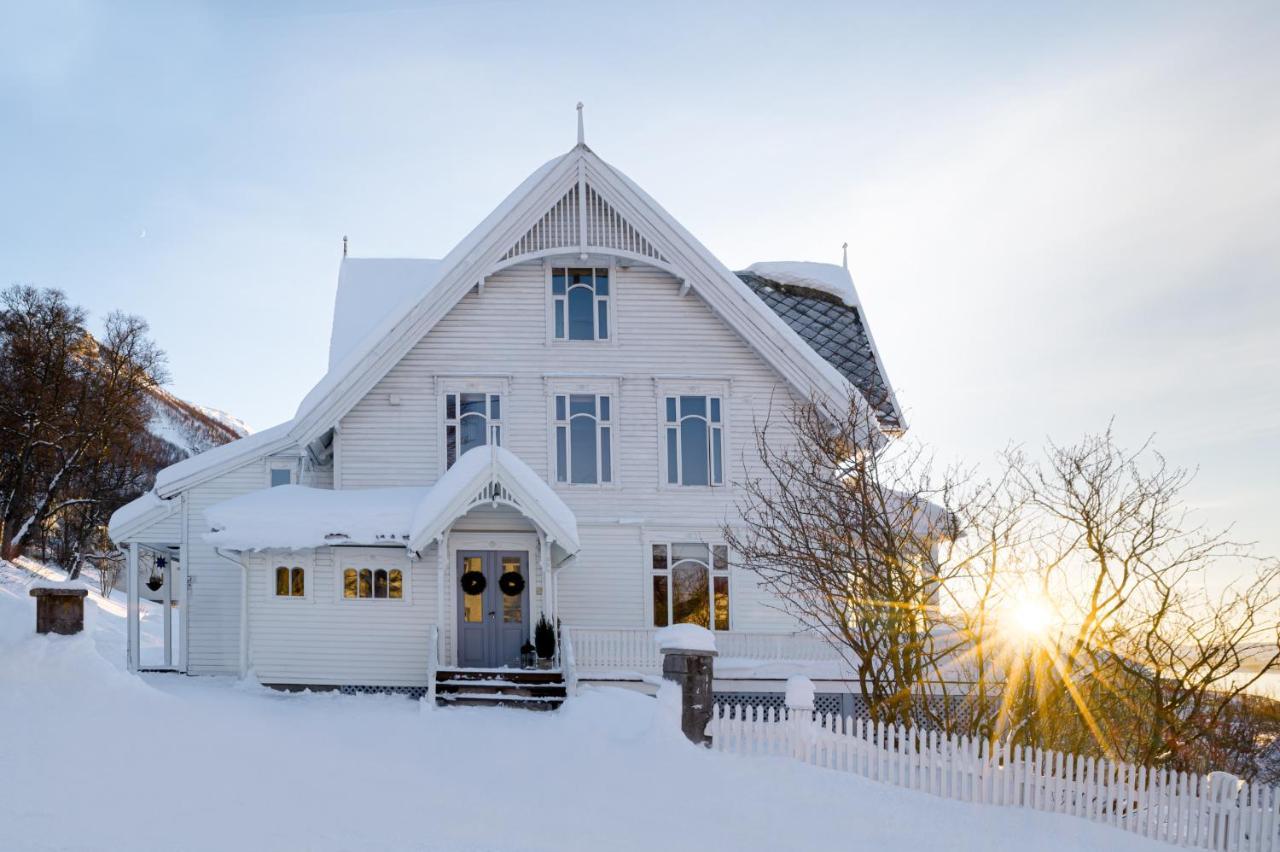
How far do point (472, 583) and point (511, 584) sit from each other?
2.28 feet

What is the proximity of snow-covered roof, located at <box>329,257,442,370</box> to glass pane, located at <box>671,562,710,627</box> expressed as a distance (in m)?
8.71

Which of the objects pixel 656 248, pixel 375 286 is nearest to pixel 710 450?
pixel 656 248

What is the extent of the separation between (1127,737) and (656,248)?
11667 mm

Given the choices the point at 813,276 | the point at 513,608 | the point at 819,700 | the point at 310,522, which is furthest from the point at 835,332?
the point at 310,522

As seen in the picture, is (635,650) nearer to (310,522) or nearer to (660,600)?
(660,600)

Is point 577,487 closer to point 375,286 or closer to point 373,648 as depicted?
point 373,648

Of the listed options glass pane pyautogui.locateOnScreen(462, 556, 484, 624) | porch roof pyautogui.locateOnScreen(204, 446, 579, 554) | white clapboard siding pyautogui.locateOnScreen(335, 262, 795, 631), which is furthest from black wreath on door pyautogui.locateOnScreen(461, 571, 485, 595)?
white clapboard siding pyautogui.locateOnScreen(335, 262, 795, 631)

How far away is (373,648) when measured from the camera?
64.6 ft

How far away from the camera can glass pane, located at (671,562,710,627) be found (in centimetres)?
2127

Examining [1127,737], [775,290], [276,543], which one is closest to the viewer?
[1127,737]

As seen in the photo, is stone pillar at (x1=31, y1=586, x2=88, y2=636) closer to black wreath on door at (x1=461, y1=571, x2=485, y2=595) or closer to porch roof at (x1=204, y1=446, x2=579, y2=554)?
porch roof at (x1=204, y1=446, x2=579, y2=554)

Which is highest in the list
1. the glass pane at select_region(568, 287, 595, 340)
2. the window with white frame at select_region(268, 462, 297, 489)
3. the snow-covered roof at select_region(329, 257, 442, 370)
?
the snow-covered roof at select_region(329, 257, 442, 370)

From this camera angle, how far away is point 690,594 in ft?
70.1

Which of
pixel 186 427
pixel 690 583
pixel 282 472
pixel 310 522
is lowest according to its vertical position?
pixel 690 583
